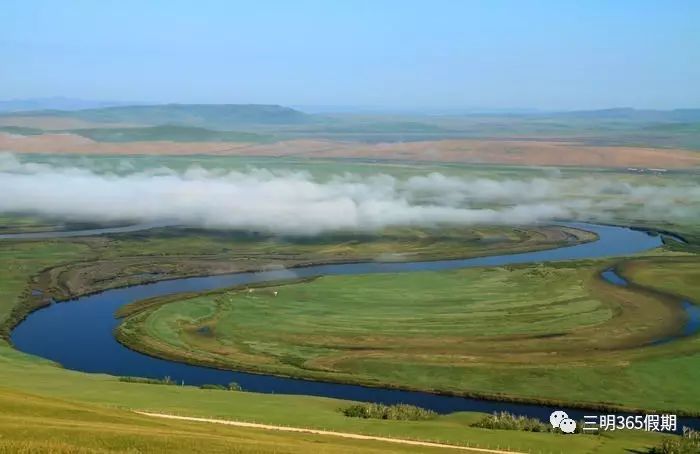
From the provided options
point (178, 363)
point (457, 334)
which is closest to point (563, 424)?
point (457, 334)

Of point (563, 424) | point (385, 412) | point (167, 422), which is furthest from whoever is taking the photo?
point (385, 412)

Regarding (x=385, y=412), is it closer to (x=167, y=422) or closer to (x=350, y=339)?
(x=167, y=422)

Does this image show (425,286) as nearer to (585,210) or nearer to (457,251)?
(457,251)

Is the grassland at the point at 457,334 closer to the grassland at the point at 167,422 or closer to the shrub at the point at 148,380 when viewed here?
the shrub at the point at 148,380

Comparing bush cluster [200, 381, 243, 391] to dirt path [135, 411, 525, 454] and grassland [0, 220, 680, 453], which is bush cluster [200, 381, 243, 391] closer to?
grassland [0, 220, 680, 453]

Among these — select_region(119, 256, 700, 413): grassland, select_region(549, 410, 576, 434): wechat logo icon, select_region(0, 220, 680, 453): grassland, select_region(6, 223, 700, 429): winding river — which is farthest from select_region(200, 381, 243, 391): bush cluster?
select_region(549, 410, 576, 434): wechat logo icon

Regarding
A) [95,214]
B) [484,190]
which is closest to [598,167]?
[484,190]
